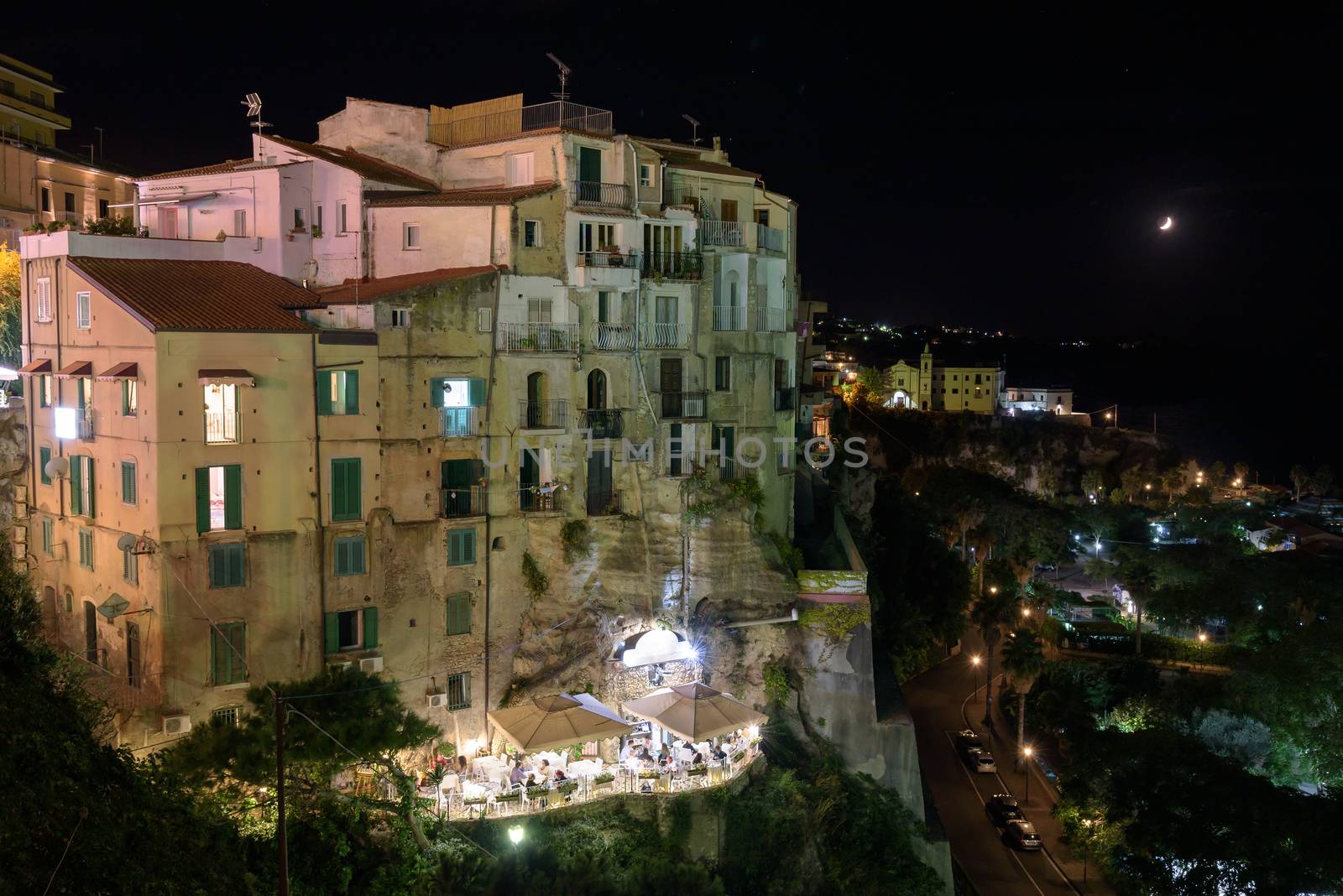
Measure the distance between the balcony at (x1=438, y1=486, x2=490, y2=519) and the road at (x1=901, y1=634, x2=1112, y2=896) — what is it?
22.0 metres

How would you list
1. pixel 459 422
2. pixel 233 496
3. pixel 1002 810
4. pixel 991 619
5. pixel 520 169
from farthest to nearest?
1. pixel 991 619
2. pixel 1002 810
3. pixel 520 169
4. pixel 459 422
5. pixel 233 496

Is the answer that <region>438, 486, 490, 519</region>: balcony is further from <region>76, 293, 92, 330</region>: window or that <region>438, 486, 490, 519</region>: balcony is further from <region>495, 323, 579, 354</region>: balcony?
<region>76, 293, 92, 330</region>: window

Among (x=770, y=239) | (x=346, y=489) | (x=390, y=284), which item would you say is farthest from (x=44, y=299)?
(x=770, y=239)

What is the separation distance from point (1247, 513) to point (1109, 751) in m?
67.4

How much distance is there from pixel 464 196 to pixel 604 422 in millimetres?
7951

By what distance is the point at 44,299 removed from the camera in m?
31.8

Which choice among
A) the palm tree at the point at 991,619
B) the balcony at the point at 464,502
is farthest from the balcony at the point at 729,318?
the palm tree at the point at 991,619

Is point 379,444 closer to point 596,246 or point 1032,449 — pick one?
point 596,246

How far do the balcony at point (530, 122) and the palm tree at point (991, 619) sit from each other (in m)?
31.3

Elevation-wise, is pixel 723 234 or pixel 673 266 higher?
pixel 723 234

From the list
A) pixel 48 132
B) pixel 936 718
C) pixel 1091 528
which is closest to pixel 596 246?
pixel 936 718

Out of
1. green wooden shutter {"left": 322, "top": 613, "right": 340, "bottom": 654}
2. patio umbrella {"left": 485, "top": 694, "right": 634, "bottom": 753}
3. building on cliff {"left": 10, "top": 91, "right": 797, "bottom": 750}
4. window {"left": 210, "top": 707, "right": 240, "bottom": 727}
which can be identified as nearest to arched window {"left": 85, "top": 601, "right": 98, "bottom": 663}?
building on cliff {"left": 10, "top": 91, "right": 797, "bottom": 750}

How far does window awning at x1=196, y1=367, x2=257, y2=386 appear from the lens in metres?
27.5

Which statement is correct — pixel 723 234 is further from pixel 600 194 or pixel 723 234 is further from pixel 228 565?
pixel 228 565
